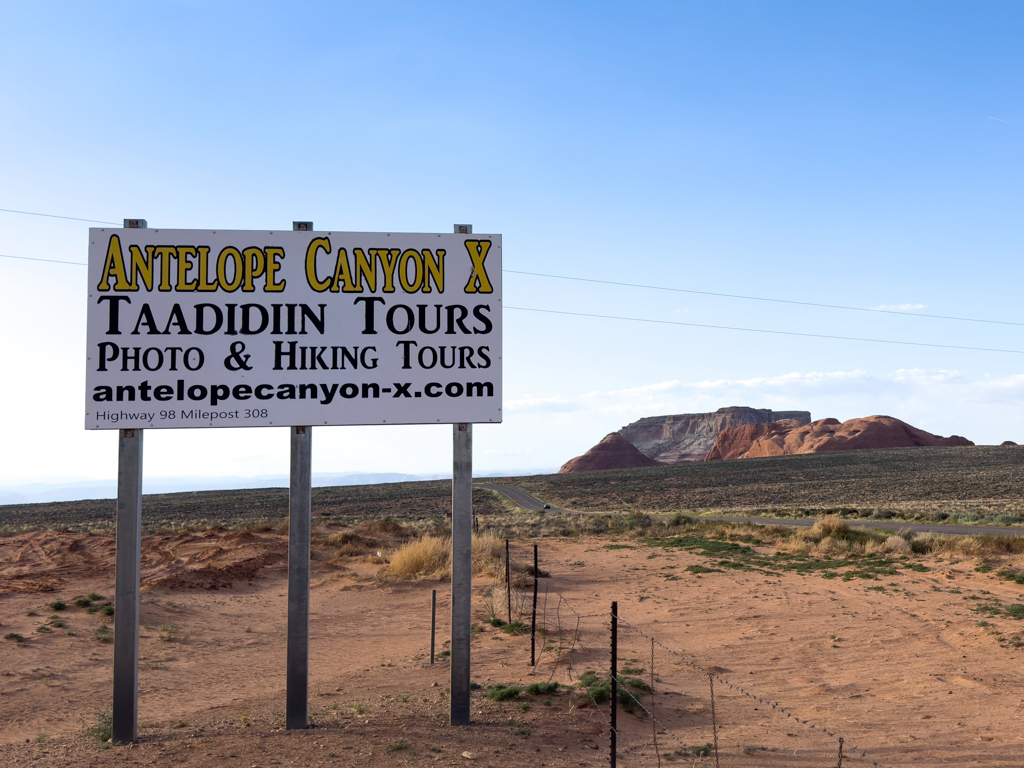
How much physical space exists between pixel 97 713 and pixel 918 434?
150221mm

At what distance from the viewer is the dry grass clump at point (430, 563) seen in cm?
1795

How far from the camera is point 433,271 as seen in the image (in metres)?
7.12

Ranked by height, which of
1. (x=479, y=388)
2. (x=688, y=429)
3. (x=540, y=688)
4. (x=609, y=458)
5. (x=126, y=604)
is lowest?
(x=609, y=458)

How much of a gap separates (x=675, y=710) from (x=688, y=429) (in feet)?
609

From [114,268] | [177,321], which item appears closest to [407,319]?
[177,321]

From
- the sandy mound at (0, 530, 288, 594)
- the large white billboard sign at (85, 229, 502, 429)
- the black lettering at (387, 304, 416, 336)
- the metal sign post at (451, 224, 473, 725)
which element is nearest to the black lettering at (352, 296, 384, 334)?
the large white billboard sign at (85, 229, 502, 429)

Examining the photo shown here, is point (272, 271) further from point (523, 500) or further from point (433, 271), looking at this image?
point (523, 500)

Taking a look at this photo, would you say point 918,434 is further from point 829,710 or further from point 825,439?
point 829,710

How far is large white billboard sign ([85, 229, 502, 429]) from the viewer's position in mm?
6703

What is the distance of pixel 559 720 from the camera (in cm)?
718

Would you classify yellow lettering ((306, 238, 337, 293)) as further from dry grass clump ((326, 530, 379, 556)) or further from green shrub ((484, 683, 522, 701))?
dry grass clump ((326, 530, 379, 556))

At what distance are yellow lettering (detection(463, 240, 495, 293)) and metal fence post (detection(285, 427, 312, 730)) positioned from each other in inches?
91.2

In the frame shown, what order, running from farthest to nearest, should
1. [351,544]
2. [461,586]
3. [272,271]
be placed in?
[351,544]
[272,271]
[461,586]

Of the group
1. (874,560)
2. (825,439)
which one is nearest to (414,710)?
(874,560)
